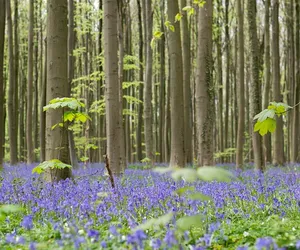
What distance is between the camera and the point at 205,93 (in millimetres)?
9961

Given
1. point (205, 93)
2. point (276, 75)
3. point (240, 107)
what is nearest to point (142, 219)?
point (205, 93)

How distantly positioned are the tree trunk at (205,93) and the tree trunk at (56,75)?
366cm

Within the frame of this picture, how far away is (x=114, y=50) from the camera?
340 inches

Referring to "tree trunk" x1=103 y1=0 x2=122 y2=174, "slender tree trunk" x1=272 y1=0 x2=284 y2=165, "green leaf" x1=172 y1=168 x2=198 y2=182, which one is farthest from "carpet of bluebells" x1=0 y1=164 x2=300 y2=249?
"slender tree trunk" x1=272 y1=0 x2=284 y2=165

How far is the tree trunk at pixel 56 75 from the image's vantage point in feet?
23.9

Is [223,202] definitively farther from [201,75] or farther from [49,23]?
[201,75]

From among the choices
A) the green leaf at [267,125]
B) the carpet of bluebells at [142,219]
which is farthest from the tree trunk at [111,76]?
the green leaf at [267,125]

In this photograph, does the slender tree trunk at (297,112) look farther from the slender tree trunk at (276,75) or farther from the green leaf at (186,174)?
the green leaf at (186,174)

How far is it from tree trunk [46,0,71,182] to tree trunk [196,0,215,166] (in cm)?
366

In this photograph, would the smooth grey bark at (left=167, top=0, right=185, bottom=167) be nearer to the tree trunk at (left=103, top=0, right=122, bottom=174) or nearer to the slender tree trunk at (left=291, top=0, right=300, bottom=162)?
the tree trunk at (left=103, top=0, right=122, bottom=174)

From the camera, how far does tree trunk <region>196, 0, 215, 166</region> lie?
393 inches

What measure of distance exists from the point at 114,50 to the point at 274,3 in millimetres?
9502

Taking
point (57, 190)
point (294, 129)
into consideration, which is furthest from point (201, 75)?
point (294, 129)

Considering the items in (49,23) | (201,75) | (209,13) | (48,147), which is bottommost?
(48,147)
